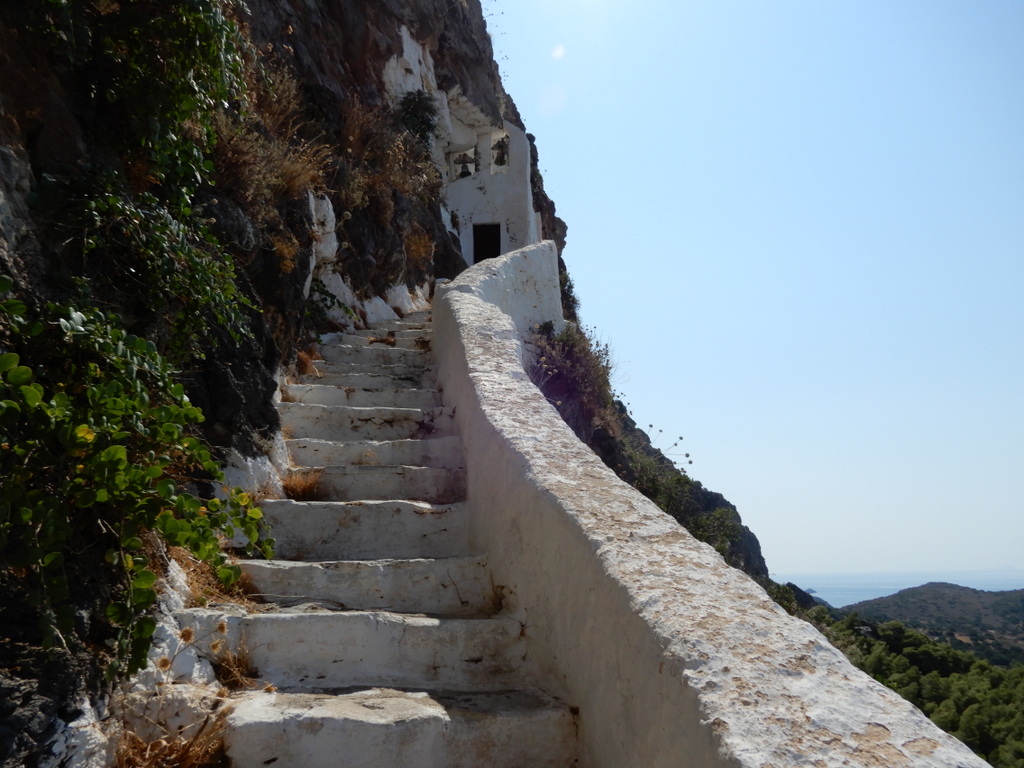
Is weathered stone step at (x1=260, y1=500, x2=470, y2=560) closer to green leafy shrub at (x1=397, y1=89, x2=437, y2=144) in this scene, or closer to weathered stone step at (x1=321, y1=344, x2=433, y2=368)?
weathered stone step at (x1=321, y1=344, x2=433, y2=368)

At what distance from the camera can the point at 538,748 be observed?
179cm

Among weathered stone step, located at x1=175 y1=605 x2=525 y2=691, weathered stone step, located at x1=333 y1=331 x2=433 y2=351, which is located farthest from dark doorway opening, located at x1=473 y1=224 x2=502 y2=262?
weathered stone step, located at x1=175 y1=605 x2=525 y2=691

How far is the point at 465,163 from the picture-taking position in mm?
15375

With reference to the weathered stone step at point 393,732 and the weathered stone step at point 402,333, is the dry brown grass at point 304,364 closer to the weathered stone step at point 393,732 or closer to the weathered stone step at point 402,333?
the weathered stone step at point 402,333

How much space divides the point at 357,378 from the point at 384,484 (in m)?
1.48

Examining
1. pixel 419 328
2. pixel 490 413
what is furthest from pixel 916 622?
pixel 490 413

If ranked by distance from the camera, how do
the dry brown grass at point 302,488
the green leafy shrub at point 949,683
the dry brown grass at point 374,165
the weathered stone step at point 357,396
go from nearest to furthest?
1. the dry brown grass at point 302,488
2. the weathered stone step at point 357,396
3. the dry brown grass at point 374,165
4. the green leafy shrub at point 949,683

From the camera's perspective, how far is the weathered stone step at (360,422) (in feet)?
12.5

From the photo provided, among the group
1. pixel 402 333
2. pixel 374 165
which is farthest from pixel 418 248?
pixel 402 333

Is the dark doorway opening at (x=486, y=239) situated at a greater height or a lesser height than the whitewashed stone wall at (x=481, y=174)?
lesser

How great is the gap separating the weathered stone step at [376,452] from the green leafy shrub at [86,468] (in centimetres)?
160

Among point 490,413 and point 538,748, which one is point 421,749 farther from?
point 490,413

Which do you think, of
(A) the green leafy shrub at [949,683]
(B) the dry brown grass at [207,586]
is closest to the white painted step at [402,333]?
(B) the dry brown grass at [207,586]

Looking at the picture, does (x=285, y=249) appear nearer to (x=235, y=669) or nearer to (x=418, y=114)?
(x=235, y=669)
